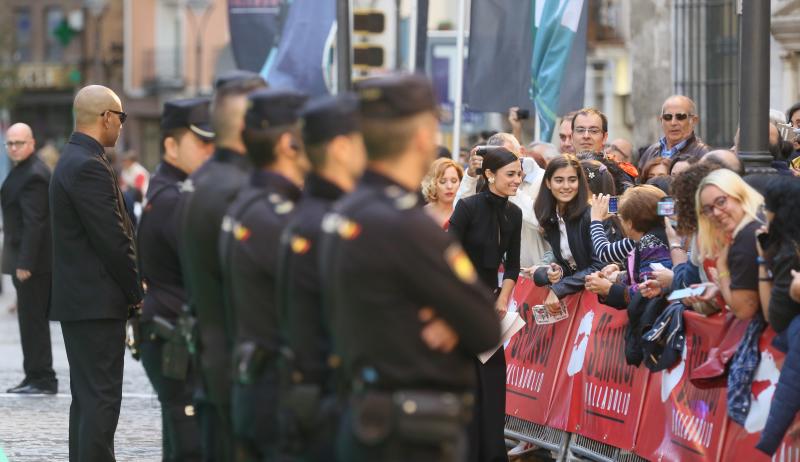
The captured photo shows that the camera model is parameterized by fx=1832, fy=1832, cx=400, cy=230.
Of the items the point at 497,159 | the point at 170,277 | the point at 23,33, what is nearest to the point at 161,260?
the point at 170,277

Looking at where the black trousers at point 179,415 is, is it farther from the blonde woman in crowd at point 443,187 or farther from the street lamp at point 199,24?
the street lamp at point 199,24

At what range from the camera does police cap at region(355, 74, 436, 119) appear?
5637 millimetres

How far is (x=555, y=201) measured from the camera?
36.9 feet

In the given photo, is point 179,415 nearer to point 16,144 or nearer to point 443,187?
point 443,187

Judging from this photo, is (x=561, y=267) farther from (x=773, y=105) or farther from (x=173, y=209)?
(x=773, y=105)

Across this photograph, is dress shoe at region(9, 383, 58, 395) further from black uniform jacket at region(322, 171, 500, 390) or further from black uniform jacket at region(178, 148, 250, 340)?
black uniform jacket at region(322, 171, 500, 390)

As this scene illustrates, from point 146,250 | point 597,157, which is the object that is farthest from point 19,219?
point 146,250

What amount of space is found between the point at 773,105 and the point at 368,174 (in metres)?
13.6

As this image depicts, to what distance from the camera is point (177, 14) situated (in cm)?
6931

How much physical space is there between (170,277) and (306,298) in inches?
95.1

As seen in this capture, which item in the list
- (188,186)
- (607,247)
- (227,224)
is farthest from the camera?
(607,247)

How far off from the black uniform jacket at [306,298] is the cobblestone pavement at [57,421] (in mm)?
5044

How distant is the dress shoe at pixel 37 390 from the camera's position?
47.4ft

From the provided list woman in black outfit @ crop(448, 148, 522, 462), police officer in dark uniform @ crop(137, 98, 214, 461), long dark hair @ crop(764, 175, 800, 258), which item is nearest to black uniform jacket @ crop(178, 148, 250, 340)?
police officer in dark uniform @ crop(137, 98, 214, 461)
